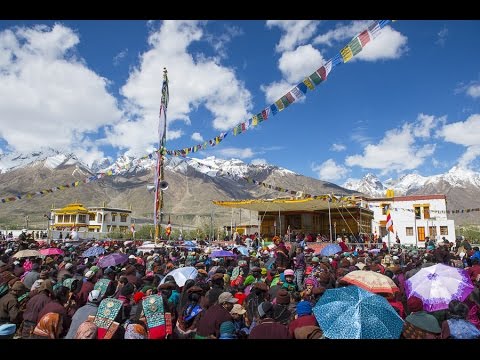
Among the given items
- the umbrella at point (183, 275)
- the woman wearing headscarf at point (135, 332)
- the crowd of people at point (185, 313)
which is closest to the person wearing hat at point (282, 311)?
the crowd of people at point (185, 313)

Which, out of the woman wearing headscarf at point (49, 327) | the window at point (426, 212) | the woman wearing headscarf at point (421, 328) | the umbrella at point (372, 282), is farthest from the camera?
the window at point (426, 212)

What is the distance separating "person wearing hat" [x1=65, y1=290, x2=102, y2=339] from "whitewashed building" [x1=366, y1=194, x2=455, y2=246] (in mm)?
42038

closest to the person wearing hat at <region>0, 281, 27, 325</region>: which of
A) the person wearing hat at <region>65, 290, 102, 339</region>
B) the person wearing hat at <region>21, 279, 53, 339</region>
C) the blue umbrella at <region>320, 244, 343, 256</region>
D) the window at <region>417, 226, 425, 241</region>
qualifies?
the person wearing hat at <region>21, 279, 53, 339</region>

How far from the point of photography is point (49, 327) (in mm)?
4730

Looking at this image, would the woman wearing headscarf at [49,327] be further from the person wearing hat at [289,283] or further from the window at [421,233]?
the window at [421,233]

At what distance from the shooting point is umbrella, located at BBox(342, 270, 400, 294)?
6413 millimetres

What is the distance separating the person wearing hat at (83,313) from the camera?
187 inches

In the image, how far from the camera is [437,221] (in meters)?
44.0

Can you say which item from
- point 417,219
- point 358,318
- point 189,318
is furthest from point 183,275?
point 417,219

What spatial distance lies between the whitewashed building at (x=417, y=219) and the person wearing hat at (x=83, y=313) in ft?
138

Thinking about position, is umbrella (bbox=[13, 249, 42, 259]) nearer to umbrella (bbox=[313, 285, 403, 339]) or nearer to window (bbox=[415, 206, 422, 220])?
umbrella (bbox=[313, 285, 403, 339])

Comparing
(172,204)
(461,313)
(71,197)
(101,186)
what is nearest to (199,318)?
(461,313)

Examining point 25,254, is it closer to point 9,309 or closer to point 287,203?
point 9,309
